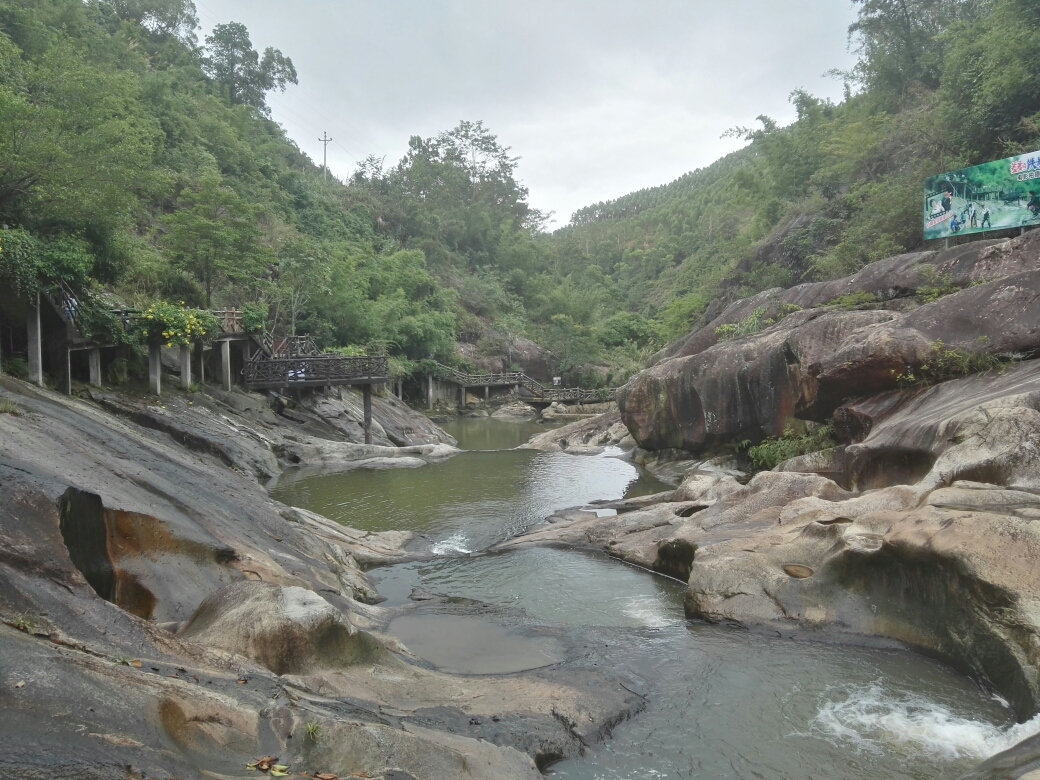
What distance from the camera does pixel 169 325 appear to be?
848 inches

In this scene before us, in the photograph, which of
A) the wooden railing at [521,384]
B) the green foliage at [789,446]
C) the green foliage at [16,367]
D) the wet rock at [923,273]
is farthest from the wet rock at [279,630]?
the wooden railing at [521,384]

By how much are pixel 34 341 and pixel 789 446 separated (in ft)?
62.1

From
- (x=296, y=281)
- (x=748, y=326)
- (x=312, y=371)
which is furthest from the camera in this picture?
(x=296, y=281)

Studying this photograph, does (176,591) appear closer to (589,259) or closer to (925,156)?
(925,156)

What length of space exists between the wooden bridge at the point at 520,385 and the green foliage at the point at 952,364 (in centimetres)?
3233

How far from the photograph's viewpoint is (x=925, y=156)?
30.5 m

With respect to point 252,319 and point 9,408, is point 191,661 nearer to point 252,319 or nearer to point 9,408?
point 9,408

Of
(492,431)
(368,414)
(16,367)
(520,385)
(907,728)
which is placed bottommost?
(907,728)

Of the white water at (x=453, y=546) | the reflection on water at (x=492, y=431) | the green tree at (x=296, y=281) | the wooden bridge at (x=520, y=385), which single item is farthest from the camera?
the wooden bridge at (x=520, y=385)

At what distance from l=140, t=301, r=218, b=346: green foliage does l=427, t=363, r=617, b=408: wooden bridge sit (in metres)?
25.2

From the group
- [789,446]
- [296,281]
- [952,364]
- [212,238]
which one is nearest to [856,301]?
[789,446]

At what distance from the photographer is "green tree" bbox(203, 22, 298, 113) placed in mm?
68062

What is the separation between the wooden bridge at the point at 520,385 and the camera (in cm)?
4862

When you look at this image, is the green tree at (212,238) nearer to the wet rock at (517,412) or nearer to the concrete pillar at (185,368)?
the concrete pillar at (185,368)
